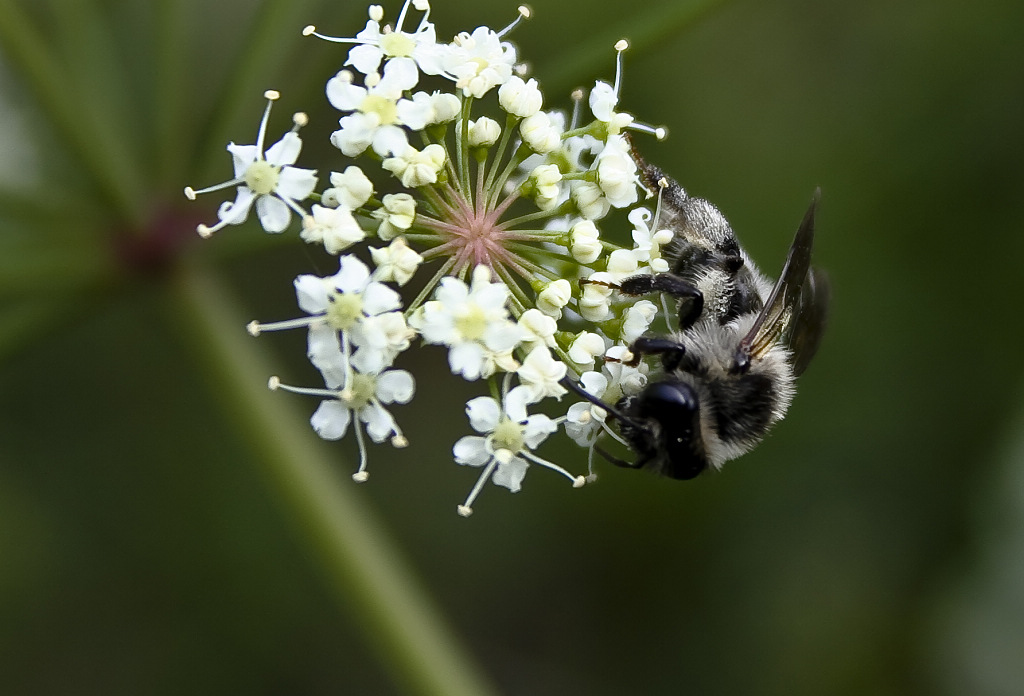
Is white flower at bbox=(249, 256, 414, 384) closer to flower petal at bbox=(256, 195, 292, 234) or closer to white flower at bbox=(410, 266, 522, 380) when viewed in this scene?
white flower at bbox=(410, 266, 522, 380)

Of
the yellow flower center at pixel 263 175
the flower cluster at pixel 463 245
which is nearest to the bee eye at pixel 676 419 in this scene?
the flower cluster at pixel 463 245

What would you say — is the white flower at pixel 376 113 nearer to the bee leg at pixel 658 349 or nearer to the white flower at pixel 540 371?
the white flower at pixel 540 371

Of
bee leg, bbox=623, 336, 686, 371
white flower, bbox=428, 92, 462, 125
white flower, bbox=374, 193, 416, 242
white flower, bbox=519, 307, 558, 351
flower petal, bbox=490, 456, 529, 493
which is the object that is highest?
white flower, bbox=428, 92, 462, 125

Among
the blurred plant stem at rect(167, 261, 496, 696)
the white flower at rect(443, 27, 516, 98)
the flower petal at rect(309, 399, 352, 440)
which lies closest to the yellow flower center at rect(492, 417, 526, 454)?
the flower petal at rect(309, 399, 352, 440)

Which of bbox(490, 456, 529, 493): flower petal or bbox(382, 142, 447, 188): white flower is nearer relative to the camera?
bbox(382, 142, 447, 188): white flower

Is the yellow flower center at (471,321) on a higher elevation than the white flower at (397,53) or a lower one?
lower
